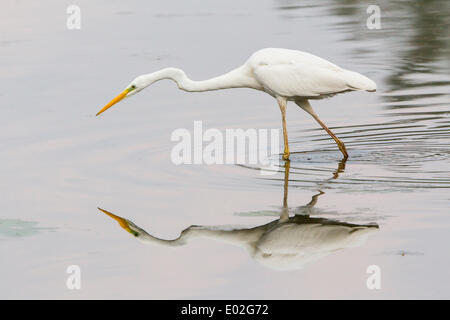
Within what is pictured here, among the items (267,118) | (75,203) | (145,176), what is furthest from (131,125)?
(75,203)

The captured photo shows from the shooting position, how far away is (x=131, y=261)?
8.20 metres

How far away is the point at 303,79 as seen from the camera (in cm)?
1168

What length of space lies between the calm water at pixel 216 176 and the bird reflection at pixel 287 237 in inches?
1.0

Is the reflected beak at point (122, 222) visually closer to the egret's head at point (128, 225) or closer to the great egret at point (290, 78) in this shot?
the egret's head at point (128, 225)

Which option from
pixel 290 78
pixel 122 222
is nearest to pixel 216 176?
pixel 290 78

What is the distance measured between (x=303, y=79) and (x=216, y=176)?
1.64 m

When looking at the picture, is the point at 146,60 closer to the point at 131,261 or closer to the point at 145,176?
the point at 145,176

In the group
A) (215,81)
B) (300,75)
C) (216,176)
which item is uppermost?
(300,75)

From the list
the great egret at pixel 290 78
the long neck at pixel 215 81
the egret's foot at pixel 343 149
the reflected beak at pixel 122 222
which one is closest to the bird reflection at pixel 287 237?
the reflected beak at pixel 122 222

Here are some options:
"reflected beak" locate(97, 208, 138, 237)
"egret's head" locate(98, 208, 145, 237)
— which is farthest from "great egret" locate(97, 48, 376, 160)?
"egret's head" locate(98, 208, 145, 237)

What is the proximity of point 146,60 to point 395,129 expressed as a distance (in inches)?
224

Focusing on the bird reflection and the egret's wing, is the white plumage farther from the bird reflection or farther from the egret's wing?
the bird reflection

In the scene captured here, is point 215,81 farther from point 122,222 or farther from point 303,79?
point 122,222

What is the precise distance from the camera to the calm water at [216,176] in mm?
7801
